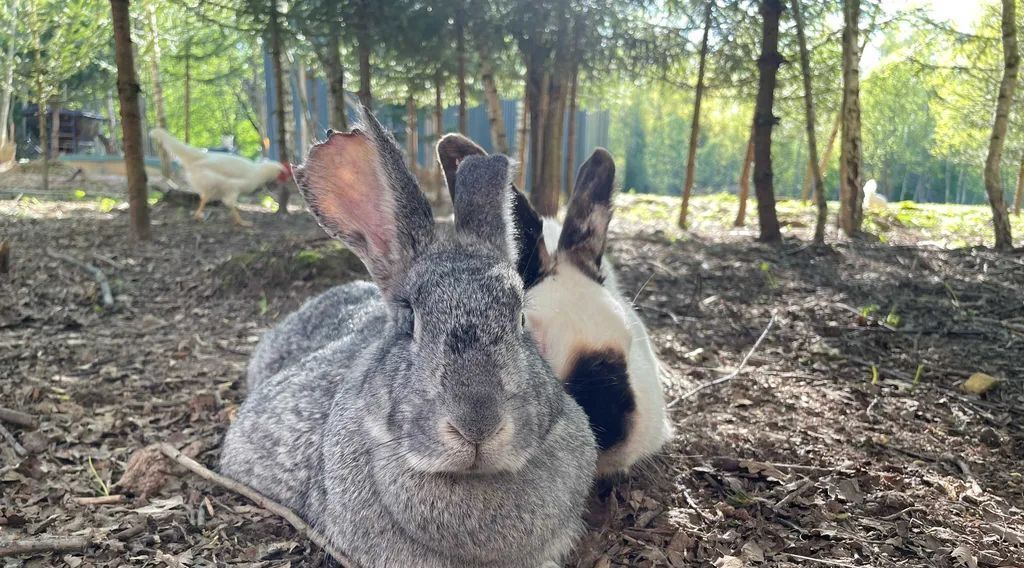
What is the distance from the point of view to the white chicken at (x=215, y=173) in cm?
1085

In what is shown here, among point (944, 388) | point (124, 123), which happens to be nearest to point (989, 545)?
point (944, 388)

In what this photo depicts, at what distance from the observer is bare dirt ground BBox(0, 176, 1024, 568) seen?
2.62 m

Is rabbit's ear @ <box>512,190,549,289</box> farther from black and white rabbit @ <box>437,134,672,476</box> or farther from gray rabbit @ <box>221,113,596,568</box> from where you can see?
gray rabbit @ <box>221,113,596,568</box>

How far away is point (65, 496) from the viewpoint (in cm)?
287

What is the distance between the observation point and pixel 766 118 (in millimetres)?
9562

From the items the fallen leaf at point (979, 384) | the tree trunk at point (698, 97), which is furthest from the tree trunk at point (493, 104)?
the fallen leaf at point (979, 384)

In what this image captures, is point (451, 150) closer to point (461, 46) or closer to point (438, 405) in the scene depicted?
point (438, 405)

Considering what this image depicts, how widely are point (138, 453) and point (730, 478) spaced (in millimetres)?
2659

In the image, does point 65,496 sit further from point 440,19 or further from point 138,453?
point 440,19

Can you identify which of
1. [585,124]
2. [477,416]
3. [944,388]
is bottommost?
[944,388]

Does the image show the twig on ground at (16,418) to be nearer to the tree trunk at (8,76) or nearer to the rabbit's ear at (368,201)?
the rabbit's ear at (368,201)

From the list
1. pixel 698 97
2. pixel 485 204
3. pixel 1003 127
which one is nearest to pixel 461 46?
pixel 698 97

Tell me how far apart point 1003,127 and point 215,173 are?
10860mm

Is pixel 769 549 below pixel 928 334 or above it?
below
